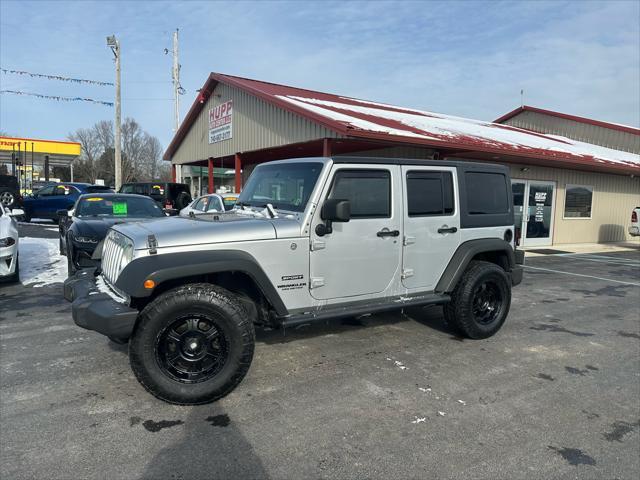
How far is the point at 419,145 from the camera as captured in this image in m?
11.2

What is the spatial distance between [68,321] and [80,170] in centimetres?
7016

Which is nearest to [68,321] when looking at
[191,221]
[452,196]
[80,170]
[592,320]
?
[191,221]

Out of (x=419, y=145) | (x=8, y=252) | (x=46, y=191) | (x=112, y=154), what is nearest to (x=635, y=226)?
(x=419, y=145)

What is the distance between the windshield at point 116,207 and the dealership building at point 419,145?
14.3 feet

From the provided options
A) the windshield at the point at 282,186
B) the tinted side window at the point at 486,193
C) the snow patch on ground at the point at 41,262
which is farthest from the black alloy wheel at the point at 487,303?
the snow patch on ground at the point at 41,262

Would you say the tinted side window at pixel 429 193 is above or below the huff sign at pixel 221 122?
below

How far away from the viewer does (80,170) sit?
67062mm

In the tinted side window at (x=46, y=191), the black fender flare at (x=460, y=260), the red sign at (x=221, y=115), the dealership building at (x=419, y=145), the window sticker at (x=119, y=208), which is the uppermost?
the red sign at (x=221, y=115)

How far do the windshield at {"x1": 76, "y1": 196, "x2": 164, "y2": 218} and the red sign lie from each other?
29.5ft

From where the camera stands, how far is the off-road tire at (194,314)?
10.8ft

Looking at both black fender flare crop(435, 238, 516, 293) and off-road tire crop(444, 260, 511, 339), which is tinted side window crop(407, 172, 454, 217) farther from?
off-road tire crop(444, 260, 511, 339)

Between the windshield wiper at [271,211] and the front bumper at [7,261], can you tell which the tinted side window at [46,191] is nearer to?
the front bumper at [7,261]

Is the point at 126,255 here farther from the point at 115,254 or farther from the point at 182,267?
the point at 182,267

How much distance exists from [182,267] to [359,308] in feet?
5.55
